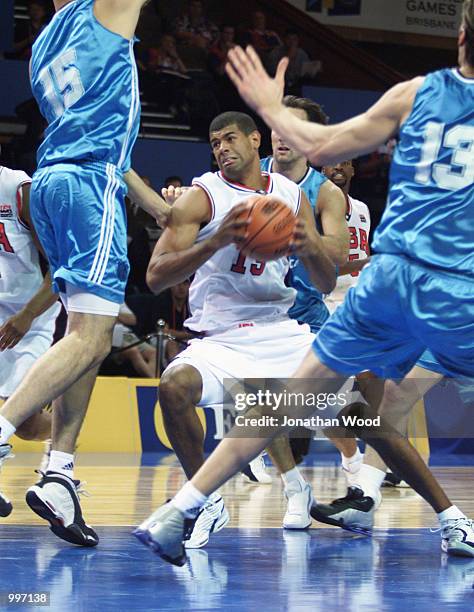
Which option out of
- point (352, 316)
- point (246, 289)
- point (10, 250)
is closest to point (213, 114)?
point (10, 250)

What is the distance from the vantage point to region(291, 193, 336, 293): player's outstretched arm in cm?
411

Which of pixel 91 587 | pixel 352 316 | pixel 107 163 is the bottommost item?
pixel 91 587

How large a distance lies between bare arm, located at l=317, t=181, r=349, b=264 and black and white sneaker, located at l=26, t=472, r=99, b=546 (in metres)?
1.88

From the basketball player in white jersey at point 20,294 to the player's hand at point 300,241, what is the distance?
56.0 inches

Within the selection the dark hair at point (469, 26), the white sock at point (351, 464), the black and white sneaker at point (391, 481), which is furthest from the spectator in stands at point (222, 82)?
the dark hair at point (469, 26)

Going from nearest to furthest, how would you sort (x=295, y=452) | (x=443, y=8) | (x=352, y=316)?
(x=352, y=316) < (x=295, y=452) < (x=443, y=8)

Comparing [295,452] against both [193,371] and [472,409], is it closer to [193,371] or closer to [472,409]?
[472,409]

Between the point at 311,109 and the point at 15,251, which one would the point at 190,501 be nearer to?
the point at 15,251

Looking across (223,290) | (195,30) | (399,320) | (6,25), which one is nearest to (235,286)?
(223,290)

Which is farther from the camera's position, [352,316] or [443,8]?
[443,8]

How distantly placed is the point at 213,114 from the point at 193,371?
943 centimetres

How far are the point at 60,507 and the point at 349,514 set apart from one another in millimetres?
1313

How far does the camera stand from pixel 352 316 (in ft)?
11.5

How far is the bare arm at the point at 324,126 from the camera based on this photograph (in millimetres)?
3461
